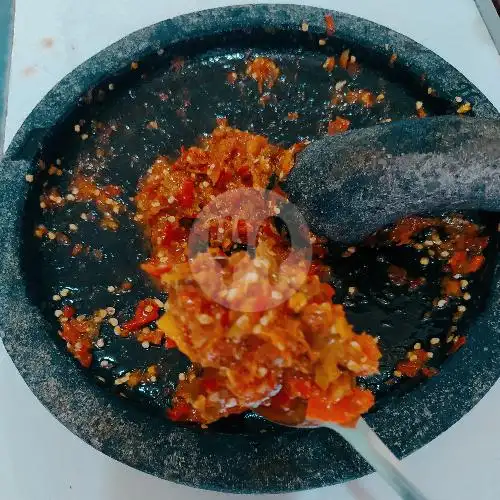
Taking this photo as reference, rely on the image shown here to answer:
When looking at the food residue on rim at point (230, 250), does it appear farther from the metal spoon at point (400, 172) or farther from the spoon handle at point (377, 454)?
the metal spoon at point (400, 172)

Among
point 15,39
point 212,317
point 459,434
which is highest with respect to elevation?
point 15,39

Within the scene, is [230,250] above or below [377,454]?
above

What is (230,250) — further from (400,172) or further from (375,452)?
(375,452)

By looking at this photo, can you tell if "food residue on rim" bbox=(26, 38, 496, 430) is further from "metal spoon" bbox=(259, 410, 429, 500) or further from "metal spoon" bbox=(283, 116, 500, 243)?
"metal spoon" bbox=(283, 116, 500, 243)

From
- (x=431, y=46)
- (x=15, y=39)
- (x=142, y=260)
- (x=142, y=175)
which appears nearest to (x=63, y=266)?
(x=142, y=260)

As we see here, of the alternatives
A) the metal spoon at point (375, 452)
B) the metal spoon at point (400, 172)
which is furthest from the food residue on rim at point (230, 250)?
the metal spoon at point (400, 172)

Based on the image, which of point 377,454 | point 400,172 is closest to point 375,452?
point 377,454

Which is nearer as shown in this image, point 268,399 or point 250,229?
point 268,399

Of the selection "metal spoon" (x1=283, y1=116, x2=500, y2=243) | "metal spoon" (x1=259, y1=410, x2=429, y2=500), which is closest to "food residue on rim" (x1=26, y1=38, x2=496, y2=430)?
"metal spoon" (x1=259, y1=410, x2=429, y2=500)

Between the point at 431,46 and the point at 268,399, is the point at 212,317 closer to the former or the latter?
the point at 268,399
